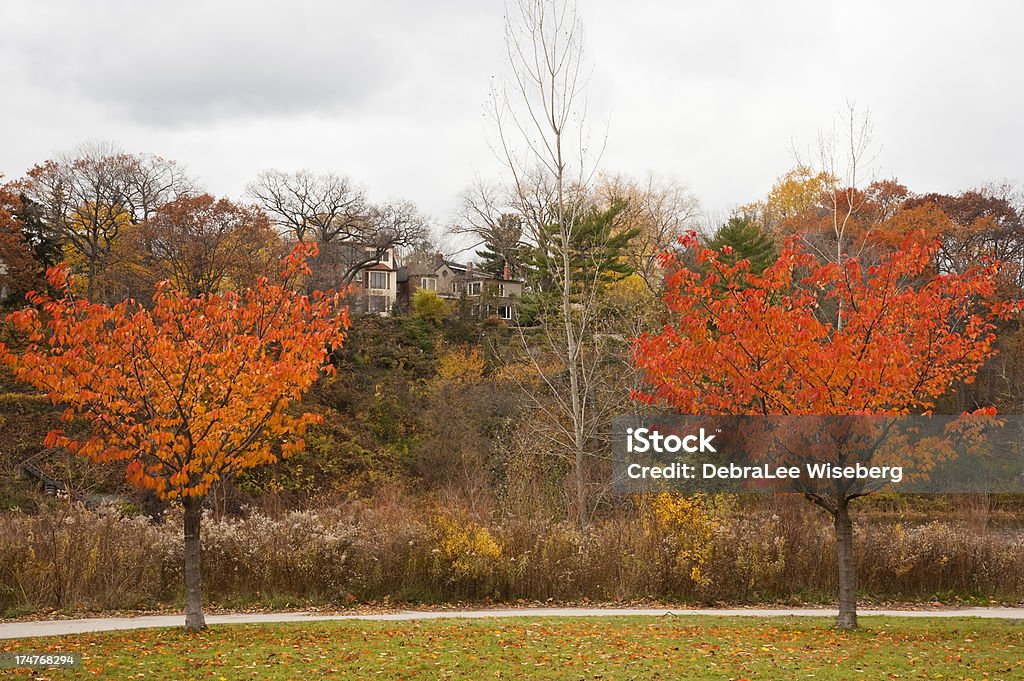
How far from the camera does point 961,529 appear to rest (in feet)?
50.1

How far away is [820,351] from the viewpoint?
33.6ft

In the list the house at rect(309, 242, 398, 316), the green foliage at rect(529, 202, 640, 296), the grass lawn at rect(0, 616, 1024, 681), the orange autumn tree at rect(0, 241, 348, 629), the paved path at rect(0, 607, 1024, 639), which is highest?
the house at rect(309, 242, 398, 316)

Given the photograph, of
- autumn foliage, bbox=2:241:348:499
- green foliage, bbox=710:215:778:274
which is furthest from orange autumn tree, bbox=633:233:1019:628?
green foliage, bbox=710:215:778:274

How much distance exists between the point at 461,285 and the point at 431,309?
50.5 ft

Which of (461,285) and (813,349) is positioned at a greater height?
(461,285)

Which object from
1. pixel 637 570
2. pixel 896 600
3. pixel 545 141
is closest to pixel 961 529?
pixel 896 600

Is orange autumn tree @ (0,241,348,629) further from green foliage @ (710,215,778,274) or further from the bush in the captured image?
green foliage @ (710,215,778,274)

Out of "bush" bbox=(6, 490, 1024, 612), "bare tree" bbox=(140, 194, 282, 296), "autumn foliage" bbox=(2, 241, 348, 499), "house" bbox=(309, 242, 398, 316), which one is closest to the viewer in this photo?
"autumn foliage" bbox=(2, 241, 348, 499)

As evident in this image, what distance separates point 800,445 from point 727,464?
433 inches

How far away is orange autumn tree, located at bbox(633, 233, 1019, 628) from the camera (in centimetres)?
1029

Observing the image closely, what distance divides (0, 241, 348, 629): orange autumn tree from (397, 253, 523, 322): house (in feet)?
105

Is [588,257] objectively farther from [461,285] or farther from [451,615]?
[461,285]

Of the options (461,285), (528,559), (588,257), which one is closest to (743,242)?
(588,257)

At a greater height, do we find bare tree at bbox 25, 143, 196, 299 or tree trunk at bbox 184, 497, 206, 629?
bare tree at bbox 25, 143, 196, 299
